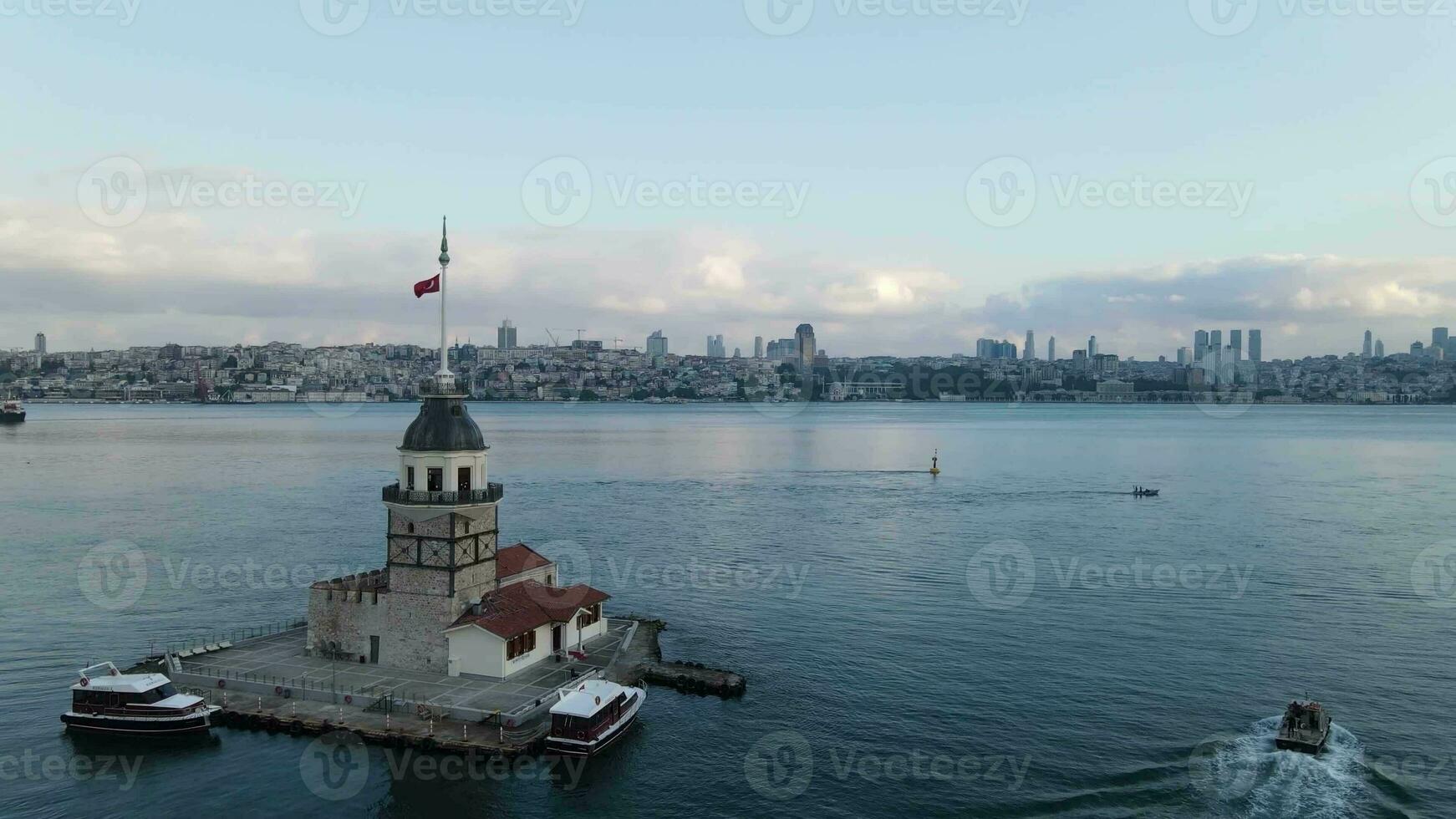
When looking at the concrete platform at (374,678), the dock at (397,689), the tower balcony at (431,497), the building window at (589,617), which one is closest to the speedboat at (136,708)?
the dock at (397,689)

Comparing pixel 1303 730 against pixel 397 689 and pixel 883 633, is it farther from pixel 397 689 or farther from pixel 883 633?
pixel 397 689

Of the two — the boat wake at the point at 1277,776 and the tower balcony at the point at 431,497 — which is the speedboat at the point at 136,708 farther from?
the boat wake at the point at 1277,776

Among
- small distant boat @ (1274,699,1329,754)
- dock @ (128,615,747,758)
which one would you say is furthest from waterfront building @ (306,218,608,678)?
small distant boat @ (1274,699,1329,754)

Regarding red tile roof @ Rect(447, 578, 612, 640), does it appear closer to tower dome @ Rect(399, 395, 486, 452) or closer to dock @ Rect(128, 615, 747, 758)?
dock @ Rect(128, 615, 747, 758)

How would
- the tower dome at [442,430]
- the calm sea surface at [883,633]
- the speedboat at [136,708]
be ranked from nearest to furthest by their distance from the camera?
the calm sea surface at [883,633] → the speedboat at [136,708] → the tower dome at [442,430]

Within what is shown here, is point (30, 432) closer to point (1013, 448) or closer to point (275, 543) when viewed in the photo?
point (275, 543)

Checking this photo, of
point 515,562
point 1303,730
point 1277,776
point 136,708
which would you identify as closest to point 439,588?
point 515,562

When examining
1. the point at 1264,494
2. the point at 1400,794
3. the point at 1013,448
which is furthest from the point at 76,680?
the point at 1013,448
